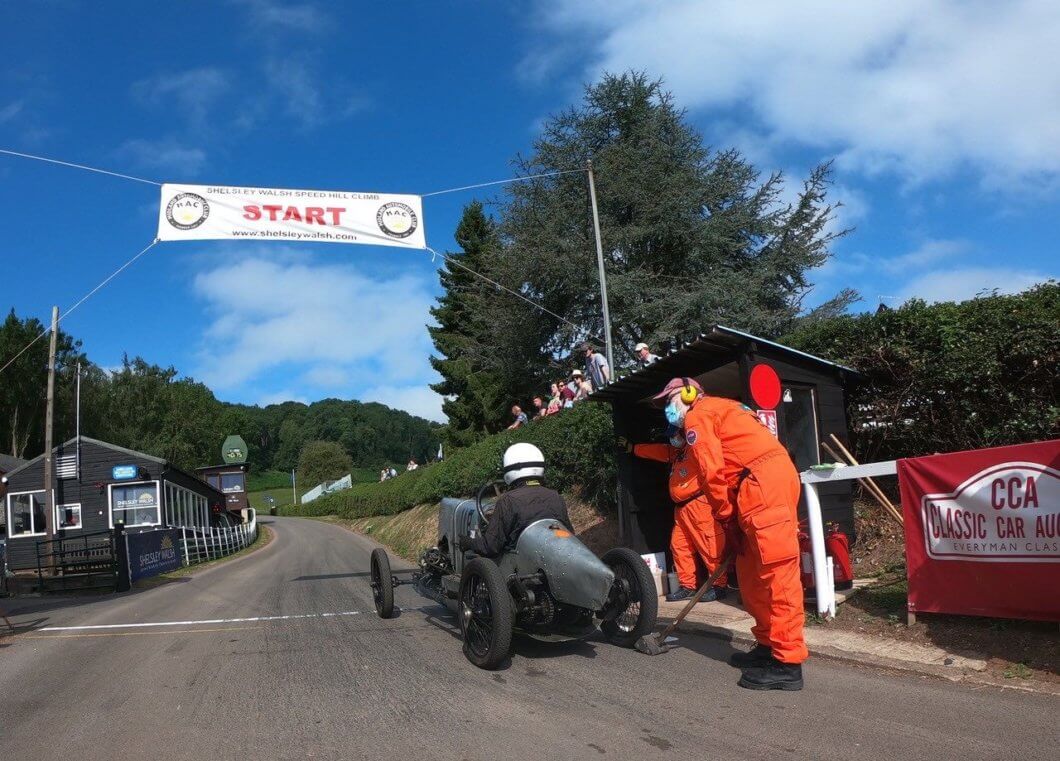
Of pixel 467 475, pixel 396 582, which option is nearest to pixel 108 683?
pixel 396 582

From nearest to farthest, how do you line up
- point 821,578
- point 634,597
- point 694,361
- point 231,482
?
1. point 634,597
2. point 821,578
3. point 694,361
4. point 231,482

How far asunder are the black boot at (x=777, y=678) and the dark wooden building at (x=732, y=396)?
3.14 metres

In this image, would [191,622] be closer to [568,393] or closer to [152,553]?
[568,393]

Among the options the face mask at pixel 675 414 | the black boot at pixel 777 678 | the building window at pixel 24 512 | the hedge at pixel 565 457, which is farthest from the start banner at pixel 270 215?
the building window at pixel 24 512

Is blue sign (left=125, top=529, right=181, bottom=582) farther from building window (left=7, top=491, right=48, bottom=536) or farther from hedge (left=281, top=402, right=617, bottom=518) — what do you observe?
building window (left=7, top=491, right=48, bottom=536)

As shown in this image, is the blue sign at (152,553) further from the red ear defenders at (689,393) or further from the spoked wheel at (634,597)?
the red ear defenders at (689,393)

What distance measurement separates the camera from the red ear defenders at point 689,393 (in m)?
5.62

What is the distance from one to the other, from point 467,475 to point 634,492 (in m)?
13.1

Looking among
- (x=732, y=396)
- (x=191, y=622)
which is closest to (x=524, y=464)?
(x=732, y=396)

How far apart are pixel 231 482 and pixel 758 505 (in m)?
49.0

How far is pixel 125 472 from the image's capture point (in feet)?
105

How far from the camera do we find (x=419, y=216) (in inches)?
479

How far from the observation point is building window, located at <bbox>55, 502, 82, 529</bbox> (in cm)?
3253

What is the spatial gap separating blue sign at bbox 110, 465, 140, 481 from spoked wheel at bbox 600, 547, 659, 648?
30892mm
